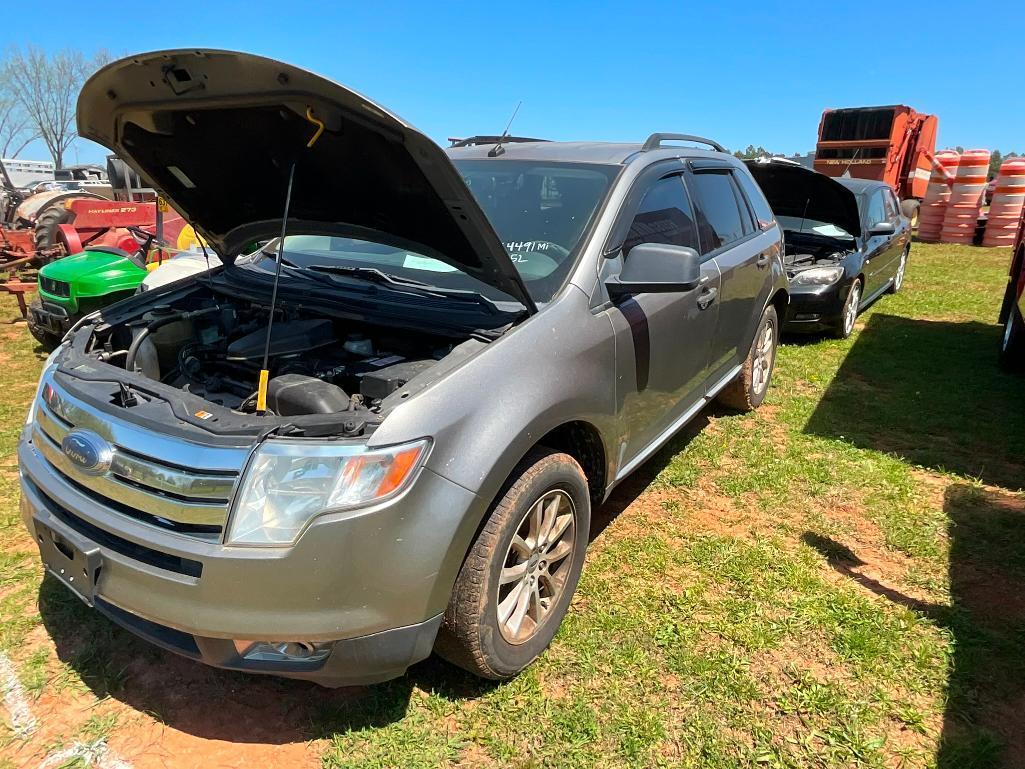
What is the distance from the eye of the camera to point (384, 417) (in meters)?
1.95

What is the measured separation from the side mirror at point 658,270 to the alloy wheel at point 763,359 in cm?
233

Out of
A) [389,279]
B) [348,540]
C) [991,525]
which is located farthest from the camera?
[991,525]

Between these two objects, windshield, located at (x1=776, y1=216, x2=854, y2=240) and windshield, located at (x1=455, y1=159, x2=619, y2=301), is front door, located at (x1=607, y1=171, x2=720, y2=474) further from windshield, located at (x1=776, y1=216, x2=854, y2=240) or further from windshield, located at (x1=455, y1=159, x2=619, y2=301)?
windshield, located at (x1=776, y1=216, x2=854, y2=240)

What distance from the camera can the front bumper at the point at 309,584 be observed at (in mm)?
1858

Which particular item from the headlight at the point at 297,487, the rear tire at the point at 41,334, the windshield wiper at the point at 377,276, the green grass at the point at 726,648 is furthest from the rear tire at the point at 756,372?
the rear tire at the point at 41,334

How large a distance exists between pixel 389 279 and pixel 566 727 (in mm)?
1913

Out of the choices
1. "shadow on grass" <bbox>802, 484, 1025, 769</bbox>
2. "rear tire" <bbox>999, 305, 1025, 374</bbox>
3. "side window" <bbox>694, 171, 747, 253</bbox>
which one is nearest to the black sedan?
"rear tire" <bbox>999, 305, 1025, 374</bbox>

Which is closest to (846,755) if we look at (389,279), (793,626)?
(793,626)

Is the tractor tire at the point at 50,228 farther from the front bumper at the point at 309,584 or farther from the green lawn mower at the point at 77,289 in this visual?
the front bumper at the point at 309,584

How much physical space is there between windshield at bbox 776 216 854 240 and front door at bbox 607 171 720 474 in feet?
16.0

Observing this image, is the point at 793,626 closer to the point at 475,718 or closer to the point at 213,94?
the point at 475,718

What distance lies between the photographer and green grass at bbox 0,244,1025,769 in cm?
228

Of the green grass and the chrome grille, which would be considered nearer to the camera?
the chrome grille

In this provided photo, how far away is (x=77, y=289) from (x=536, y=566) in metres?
5.19
